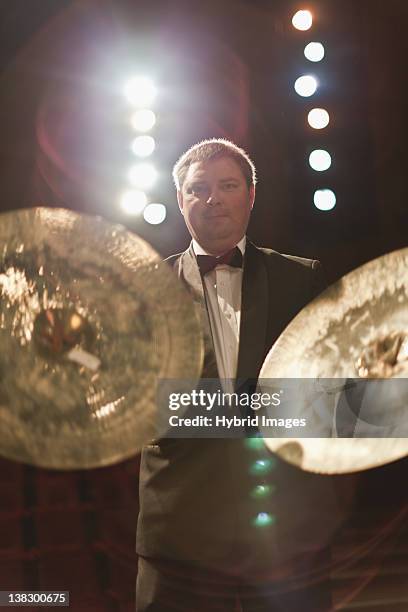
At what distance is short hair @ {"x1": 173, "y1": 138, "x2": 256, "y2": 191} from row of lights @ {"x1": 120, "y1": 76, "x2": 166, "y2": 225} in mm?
74

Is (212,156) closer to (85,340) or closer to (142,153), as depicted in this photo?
(142,153)

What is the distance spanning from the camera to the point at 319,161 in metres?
1.97

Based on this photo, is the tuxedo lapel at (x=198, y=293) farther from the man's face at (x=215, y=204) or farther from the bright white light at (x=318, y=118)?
the bright white light at (x=318, y=118)

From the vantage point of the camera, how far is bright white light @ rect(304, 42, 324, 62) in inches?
79.0

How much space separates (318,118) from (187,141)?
40 cm

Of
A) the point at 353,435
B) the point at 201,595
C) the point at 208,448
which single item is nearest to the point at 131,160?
the point at 208,448

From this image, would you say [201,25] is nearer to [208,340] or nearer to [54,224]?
[54,224]

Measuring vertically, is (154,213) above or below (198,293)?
above

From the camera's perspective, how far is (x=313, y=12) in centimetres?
202

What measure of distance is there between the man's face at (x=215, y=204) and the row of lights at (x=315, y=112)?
234 millimetres

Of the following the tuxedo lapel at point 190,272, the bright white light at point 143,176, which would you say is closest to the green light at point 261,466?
the tuxedo lapel at point 190,272

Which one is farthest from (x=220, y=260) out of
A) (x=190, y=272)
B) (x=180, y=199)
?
(x=180, y=199)

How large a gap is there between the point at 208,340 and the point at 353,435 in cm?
48

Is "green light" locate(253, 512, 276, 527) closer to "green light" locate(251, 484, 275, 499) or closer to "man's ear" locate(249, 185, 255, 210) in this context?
"green light" locate(251, 484, 275, 499)
